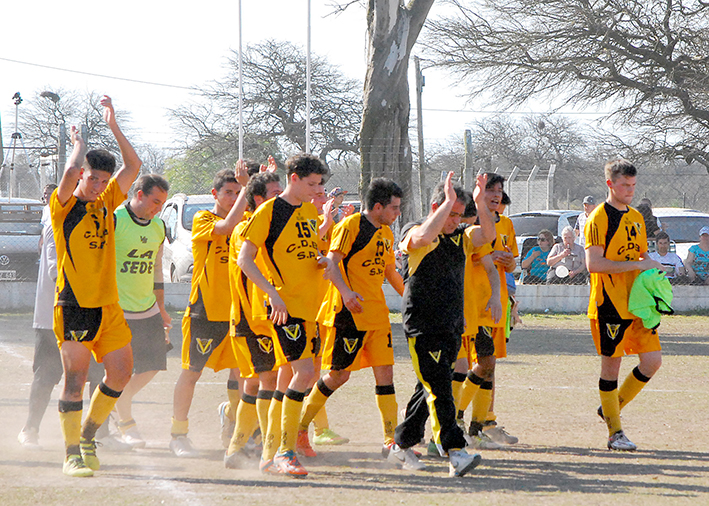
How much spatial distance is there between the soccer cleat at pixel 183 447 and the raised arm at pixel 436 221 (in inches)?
84.2

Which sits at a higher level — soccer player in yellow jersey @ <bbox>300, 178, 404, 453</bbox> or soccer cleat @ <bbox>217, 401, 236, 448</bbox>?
soccer player in yellow jersey @ <bbox>300, 178, 404, 453</bbox>

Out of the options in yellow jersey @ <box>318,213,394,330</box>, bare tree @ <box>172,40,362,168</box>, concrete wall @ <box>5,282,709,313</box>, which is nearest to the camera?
yellow jersey @ <box>318,213,394,330</box>

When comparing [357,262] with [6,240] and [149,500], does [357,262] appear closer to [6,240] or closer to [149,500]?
[149,500]

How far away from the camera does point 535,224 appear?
743 inches

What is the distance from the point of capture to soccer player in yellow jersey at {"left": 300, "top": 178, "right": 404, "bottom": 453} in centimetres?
559

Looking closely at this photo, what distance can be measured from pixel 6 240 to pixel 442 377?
12537mm

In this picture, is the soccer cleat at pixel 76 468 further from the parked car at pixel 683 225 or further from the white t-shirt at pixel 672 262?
the parked car at pixel 683 225

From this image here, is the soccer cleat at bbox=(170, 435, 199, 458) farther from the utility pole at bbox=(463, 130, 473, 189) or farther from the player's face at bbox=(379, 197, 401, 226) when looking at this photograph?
the utility pole at bbox=(463, 130, 473, 189)

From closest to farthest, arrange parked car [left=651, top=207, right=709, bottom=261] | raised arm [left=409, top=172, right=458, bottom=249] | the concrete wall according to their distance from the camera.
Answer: raised arm [left=409, top=172, right=458, bottom=249]
the concrete wall
parked car [left=651, top=207, right=709, bottom=261]

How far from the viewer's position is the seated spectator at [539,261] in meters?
14.7

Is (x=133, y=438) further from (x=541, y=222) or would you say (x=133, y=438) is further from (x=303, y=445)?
(x=541, y=222)

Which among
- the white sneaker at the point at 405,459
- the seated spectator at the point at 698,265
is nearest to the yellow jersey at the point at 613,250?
the white sneaker at the point at 405,459

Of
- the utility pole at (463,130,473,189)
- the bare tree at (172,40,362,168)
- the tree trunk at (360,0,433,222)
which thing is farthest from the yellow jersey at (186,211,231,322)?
the bare tree at (172,40,362,168)

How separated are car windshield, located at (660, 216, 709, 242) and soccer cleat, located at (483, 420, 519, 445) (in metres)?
13.5
